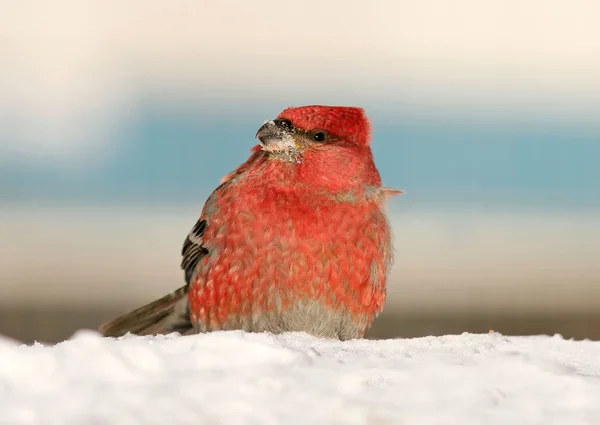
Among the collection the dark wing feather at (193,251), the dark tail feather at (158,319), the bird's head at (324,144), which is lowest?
the dark tail feather at (158,319)

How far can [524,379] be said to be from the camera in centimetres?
235

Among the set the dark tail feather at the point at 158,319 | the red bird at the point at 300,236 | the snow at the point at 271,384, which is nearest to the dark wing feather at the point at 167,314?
the dark tail feather at the point at 158,319

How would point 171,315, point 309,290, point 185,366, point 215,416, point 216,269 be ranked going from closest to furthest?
point 215,416 < point 185,366 < point 309,290 < point 216,269 < point 171,315

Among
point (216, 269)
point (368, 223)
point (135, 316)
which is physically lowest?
point (135, 316)

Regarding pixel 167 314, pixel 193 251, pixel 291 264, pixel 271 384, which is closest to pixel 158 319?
pixel 167 314

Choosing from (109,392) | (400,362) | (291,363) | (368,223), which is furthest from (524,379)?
(368,223)

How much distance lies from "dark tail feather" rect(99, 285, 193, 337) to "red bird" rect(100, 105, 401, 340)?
0.29 m

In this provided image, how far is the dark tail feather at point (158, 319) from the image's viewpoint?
434cm

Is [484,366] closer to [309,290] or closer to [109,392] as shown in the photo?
[109,392]

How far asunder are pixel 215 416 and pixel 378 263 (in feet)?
6.14

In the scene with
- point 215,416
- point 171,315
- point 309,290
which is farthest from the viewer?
point 171,315

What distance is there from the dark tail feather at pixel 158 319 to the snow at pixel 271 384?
5.81 ft

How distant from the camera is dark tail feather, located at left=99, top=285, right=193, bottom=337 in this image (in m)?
4.34

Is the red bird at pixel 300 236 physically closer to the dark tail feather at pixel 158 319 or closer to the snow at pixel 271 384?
the dark tail feather at pixel 158 319
